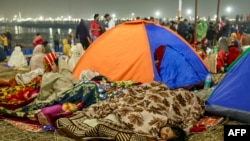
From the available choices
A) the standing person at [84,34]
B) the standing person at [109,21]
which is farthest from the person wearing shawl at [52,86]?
the standing person at [84,34]

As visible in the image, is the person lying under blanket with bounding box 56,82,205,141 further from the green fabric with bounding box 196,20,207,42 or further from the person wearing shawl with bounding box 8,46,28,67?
the green fabric with bounding box 196,20,207,42

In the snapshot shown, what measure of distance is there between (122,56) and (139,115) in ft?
10.0

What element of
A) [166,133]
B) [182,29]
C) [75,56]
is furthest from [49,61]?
[182,29]

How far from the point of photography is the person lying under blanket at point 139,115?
160 inches

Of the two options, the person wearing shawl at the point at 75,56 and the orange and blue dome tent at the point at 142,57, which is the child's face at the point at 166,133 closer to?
the orange and blue dome tent at the point at 142,57

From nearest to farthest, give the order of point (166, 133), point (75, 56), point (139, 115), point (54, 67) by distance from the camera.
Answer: point (166, 133) → point (139, 115) → point (54, 67) → point (75, 56)

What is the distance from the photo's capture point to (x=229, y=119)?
4980 millimetres

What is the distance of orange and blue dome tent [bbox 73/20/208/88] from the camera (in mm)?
6922

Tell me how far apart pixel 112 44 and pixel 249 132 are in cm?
426

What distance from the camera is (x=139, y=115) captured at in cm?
429

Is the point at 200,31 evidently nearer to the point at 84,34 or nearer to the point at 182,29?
the point at 182,29

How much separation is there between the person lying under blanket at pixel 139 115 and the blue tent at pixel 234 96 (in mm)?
252

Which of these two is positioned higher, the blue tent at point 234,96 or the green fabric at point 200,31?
the green fabric at point 200,31

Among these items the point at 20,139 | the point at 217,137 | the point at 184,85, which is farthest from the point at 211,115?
the point at 20,139
